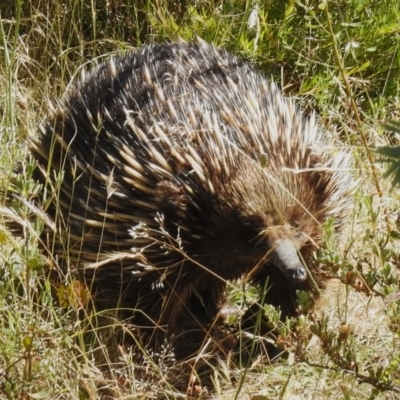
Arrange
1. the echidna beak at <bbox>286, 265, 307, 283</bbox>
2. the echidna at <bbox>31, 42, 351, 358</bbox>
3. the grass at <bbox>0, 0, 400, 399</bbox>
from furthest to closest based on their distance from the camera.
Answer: the grass at <bbox>0, 0, 400, 399</bbox> → the echidna at <bbox>31, 42, 351, 358</bbox> → the echidna beak at <bbox>286, 265, 307, 283</bbox>

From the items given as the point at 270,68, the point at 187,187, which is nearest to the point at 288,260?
the point at 187,187

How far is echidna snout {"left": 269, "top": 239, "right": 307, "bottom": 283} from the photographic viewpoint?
7.66 feet

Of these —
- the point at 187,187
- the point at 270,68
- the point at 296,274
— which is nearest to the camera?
the point at 296,274

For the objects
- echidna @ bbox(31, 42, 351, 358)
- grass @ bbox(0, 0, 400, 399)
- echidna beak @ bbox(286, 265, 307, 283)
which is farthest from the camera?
grass @ bbox(0, 0, 400, 399)

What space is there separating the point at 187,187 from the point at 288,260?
0.38 m

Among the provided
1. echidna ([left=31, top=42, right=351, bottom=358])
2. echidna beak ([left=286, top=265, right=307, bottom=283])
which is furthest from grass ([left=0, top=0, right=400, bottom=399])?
echidna beak ([left=286, top=265, right=307, bottom=283])

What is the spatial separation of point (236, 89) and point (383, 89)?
123cm

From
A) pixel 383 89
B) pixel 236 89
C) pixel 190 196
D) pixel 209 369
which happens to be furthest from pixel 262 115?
pixel 383 89

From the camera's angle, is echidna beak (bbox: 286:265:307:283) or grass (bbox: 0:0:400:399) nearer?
echidna beak (bbox: 286:265:307:283)

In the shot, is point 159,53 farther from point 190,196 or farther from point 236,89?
point 190,196

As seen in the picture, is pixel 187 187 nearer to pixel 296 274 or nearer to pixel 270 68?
pixel 296 274

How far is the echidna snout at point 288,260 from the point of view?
233 cm

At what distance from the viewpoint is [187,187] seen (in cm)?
257

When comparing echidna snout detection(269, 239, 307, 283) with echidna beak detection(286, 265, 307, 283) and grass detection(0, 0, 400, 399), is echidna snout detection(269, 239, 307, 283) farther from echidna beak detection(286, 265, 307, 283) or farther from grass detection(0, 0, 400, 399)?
grass detection(0, 0, 400, 399)
